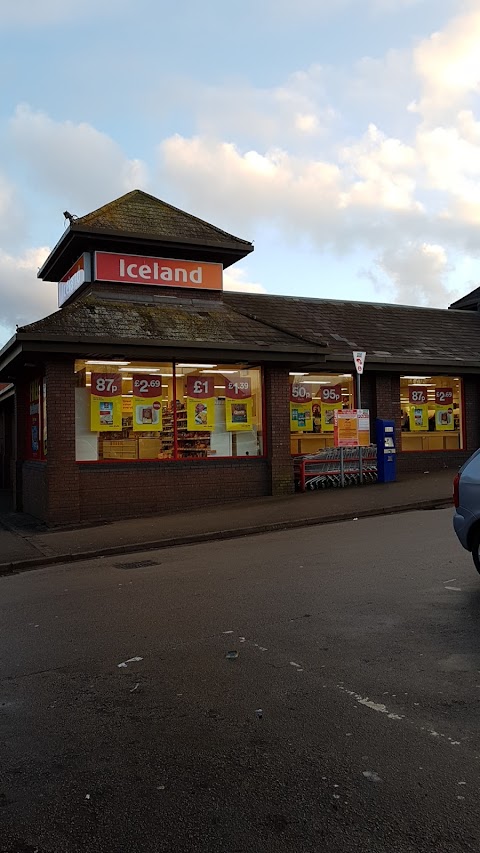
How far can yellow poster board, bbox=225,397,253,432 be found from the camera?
1630 cm

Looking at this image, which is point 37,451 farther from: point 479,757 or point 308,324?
point 479,757

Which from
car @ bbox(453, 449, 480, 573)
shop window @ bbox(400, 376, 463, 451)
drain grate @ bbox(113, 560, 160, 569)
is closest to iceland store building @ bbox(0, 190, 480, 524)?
shop window @ bbox(400, 376, 463, 451)

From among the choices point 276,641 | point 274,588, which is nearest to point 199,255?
point 274,588

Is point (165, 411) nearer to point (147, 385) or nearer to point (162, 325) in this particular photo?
point (147, 385)

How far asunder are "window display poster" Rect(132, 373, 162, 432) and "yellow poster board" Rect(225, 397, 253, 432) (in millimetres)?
1673

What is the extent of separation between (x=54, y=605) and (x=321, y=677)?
3580mm

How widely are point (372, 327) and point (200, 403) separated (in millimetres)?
7653

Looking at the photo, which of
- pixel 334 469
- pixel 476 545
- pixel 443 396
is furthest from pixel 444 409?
pixel 476 545

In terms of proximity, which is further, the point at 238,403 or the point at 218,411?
the point at 238,403

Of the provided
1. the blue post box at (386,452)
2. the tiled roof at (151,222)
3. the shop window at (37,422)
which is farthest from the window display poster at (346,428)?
the shop window at (37,422)

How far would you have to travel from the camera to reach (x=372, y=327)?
842 inches

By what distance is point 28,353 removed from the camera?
1391cm

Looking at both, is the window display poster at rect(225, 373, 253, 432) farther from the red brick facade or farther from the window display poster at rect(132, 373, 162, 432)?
the window display poster at rect(132, 373, 162, 432)

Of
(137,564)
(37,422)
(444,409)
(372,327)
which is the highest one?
(372,327)
